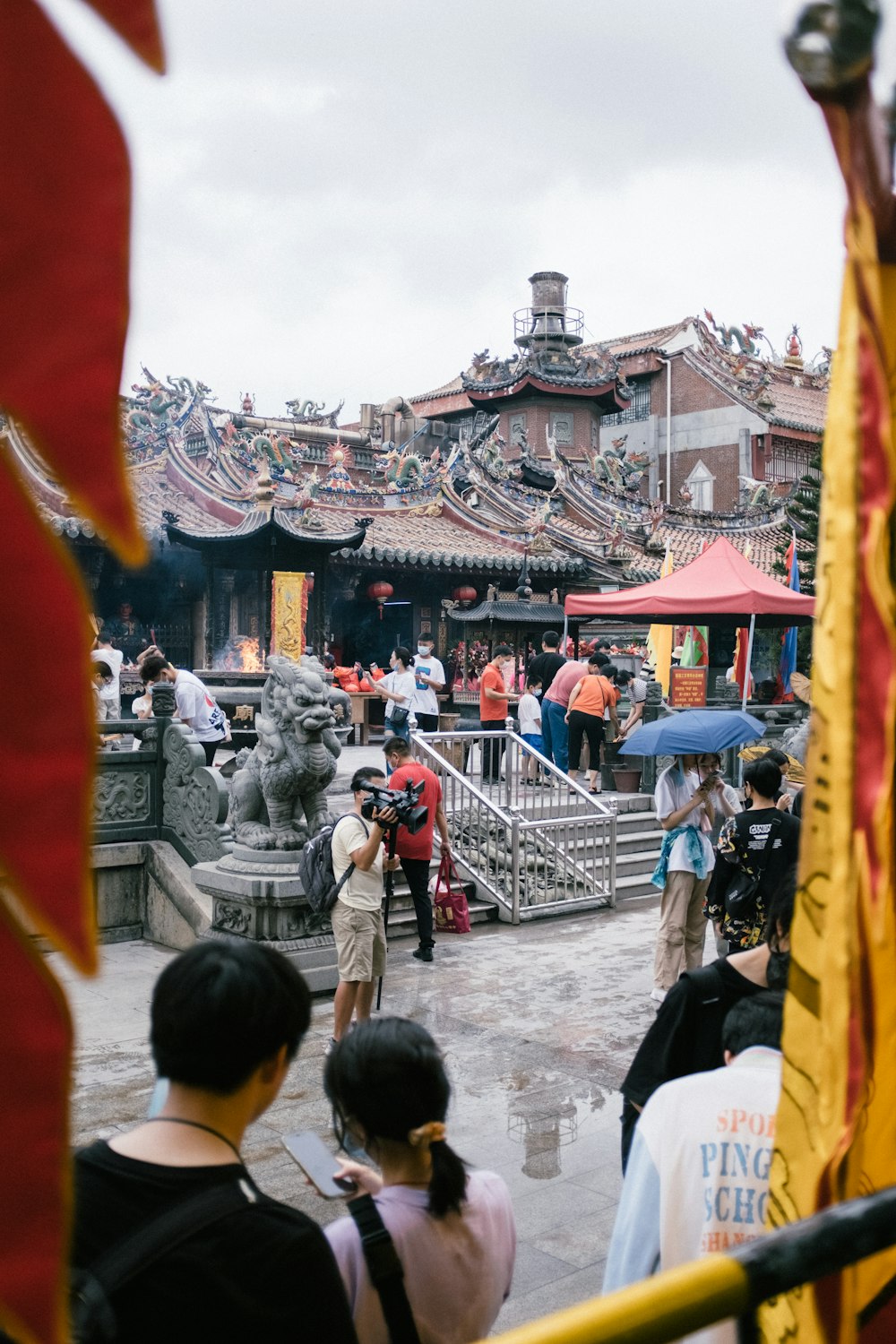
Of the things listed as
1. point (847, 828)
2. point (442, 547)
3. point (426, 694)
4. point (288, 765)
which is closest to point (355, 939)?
point (288, 765)

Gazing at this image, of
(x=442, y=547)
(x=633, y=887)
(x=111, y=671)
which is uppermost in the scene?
(x=442, y=547)

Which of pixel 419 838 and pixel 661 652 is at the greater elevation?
pixel 661 652

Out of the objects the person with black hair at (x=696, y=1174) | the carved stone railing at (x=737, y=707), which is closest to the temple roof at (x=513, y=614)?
the carved stone railing at (x=737, y=707)

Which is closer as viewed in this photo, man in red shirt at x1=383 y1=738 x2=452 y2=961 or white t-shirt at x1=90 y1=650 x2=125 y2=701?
man in red shirt at x1=383 y1=738 x2=452 y2=961

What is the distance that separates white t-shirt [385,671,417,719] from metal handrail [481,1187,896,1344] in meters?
10.6

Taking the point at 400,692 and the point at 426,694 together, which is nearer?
the point at 400,692

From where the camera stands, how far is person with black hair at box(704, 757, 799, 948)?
193 inches

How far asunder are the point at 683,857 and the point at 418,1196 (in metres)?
4.73

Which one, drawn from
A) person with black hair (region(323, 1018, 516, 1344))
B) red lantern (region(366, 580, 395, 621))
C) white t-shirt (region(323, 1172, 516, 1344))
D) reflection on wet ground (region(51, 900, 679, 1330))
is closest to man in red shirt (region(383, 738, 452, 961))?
reflection on wet ground (region(51, 900, 679, 1330))

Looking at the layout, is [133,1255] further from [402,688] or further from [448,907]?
[402,688]

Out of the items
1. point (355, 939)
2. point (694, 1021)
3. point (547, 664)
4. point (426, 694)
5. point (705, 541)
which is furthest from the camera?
point (705, 541)

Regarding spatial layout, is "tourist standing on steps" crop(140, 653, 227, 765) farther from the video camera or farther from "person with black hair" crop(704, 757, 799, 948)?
"person with black hair" crop(704, 757, 799, 948)

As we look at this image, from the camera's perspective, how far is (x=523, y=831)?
945 centimetres

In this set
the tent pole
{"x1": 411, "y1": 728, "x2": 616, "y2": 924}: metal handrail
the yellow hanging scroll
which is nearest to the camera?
{"x1": 411, "y1": 728, "x2": 616, "y2": 924}: metal handrail
